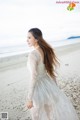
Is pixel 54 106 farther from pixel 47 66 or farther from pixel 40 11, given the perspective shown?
pixel 40 11

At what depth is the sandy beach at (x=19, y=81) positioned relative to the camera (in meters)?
2.79

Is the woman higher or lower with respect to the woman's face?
lower

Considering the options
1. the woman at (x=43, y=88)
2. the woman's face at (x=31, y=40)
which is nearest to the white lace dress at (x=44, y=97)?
the woman at (x=43, y=88)

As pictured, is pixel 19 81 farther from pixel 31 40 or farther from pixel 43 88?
pixel 31 40

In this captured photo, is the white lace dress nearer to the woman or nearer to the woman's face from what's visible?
the woman

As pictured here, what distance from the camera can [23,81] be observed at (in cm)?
282

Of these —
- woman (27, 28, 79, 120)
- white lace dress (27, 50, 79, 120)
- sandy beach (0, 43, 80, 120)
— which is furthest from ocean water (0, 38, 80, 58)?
white lace dress (27, 50, 79, 120)

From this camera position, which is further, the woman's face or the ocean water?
the ocean water

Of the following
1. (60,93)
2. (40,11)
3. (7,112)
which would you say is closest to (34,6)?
(40,11)

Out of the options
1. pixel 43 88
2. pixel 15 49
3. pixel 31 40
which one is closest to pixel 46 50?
pixel 31 40

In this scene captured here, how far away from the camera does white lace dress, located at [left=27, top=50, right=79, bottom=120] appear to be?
7.75 ft

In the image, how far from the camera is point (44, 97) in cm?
249

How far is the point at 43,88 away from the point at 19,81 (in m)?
0.42

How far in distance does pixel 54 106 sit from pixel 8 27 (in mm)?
916
